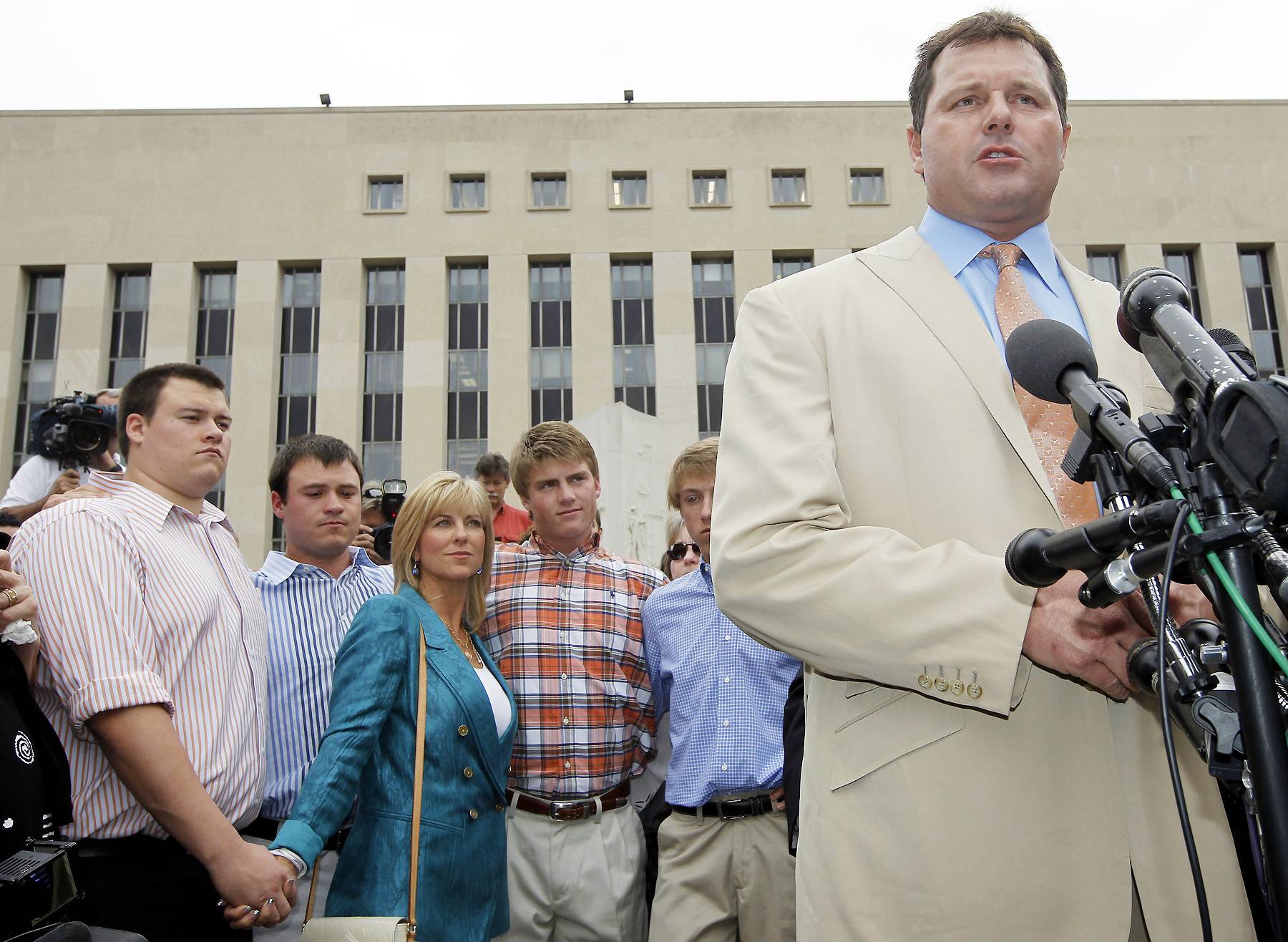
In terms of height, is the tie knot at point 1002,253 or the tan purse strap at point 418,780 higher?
the tie knot at point 1002,253

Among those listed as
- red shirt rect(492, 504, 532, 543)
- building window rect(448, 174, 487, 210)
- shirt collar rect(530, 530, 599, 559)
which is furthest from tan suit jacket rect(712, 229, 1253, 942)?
building window rect(448, 174, 487, 210)

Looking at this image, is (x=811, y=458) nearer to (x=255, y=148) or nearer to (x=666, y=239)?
(x=666, y=239)

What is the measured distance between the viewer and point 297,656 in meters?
3.75

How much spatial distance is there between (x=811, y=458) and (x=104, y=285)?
30211mm

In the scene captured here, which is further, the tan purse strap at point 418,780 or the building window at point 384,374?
the building window at point 384,374

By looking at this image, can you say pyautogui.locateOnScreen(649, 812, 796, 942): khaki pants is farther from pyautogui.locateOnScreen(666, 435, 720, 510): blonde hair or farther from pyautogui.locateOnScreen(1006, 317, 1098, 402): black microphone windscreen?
pyautogui.locateOnScreen(1006, 317, 1098, 402): black microphone windscreen

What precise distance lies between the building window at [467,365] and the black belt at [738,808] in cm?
2308

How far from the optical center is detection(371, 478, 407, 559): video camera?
5469mm

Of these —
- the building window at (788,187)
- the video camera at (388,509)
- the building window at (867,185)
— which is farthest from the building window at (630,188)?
the video camera at (388,509)

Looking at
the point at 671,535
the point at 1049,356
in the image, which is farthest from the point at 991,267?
the point at 671,535

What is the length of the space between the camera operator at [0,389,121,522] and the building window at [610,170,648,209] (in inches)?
939

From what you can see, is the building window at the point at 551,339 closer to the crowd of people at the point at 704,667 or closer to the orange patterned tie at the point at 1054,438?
the crowd of people at the point at 704,667

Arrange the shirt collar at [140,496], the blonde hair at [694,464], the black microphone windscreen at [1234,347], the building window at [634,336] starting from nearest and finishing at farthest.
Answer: the black microphone windscreen at [1234,347] → the shirt collar at [140,496] → the blonde hair at [694,464] → the building window at [634,336]

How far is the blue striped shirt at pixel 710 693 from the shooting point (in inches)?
147
